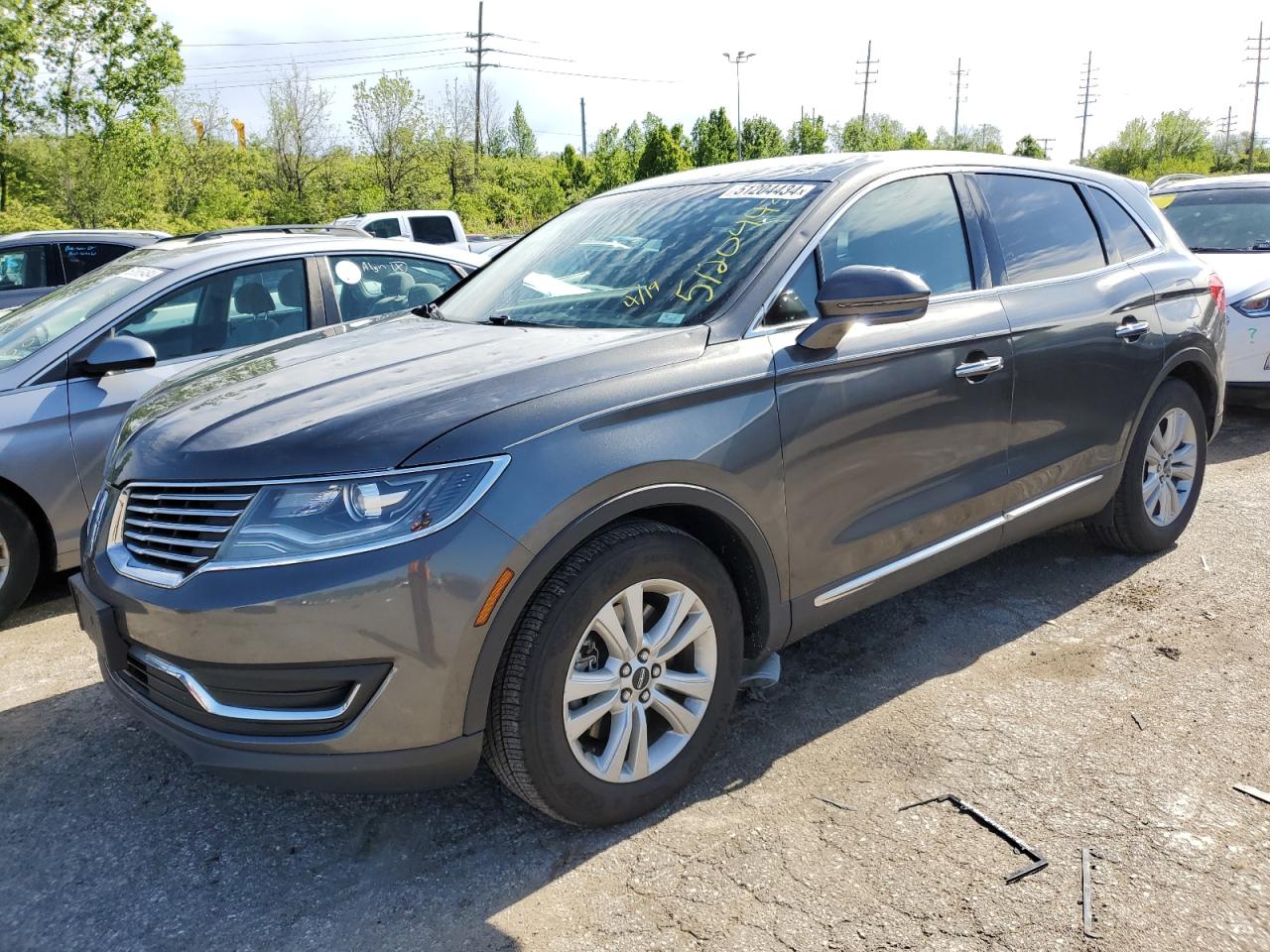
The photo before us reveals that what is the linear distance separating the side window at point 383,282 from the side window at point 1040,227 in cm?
268

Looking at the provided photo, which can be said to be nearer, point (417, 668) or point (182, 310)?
point (417, 668)

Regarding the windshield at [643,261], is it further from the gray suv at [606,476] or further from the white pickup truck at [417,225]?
the white pickup truck at [417,225]

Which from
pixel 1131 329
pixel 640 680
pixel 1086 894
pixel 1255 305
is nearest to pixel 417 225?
pixel 1255 305

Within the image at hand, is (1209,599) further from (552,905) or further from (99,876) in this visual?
(99,876)

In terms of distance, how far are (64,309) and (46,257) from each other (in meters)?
5.85

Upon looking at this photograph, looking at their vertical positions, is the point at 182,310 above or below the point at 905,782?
above

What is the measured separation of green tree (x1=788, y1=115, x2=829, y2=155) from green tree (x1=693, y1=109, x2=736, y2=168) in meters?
4.86

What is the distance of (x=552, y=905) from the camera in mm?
2443

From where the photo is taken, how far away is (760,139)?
2351 inches

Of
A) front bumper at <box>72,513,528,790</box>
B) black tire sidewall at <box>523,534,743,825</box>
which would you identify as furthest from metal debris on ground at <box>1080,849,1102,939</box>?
front bumper at <box>72,513,528,790</box>

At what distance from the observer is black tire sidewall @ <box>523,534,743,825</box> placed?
2.43 m

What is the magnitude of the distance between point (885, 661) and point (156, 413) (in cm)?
257

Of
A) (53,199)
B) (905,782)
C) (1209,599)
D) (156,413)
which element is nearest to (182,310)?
(156,413)

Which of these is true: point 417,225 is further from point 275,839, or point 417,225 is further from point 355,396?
point 275,839
